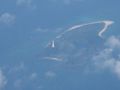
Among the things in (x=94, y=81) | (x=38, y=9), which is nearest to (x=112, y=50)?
(x=94, y=81)

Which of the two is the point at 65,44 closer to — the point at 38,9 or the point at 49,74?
the point at 49,74

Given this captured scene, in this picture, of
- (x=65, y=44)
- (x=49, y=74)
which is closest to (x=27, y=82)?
(x=49, y=74)

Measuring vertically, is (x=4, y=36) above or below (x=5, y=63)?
above

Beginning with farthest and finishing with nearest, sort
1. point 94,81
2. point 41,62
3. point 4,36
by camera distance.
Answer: point 4,36 < point 41,62 < point 94,81

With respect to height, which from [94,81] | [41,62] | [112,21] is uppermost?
[112,21]

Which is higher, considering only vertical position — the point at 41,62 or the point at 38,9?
the point at 38,9

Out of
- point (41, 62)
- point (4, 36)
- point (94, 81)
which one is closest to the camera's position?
point (94, 81)

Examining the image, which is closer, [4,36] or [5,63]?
[5,63]

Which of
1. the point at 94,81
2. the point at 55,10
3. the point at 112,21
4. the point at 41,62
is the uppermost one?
the point at 55,10

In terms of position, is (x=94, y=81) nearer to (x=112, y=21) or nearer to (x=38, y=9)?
(x=112, y=21)
